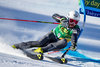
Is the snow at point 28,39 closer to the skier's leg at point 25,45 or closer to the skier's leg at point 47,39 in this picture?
the skier's leg at point 25,45

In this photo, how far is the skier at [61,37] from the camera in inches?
173

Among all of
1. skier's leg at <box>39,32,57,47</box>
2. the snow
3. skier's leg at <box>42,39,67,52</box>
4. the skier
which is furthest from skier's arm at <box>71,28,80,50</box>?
skier's leg at <box>39,32,57,47</box>

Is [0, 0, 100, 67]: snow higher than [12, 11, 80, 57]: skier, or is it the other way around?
[12, 11, 80, 57]: skier

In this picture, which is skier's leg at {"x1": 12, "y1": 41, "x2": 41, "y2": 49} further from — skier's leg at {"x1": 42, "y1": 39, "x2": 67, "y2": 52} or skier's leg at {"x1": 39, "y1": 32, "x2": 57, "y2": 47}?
skier's leg at {"x1": 42, "y1": 39, "x2": 67, "y2": 52}

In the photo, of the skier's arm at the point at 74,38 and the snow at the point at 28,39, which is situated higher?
the skier's arm at the point at 74,38

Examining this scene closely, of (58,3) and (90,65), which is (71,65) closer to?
(90,65)

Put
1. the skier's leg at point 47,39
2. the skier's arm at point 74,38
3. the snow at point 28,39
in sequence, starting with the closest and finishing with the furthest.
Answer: the snow at point 28,39, the skier's arm at point 74,38, the skier's leg at point 47,39

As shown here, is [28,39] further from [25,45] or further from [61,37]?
[61,37]

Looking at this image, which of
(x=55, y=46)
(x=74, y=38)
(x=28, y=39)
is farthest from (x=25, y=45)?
(x=28, y=39)

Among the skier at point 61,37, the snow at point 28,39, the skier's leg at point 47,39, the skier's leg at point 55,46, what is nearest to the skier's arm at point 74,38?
the skier at point 61,37

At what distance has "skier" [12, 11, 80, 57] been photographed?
14.4ft

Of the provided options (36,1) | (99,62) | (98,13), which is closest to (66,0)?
(36,1)

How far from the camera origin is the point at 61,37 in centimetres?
460

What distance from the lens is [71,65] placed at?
14.0 ft
